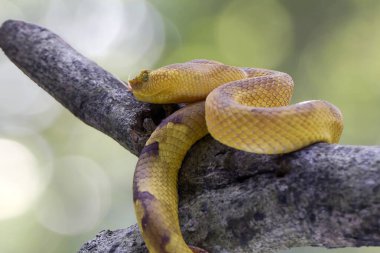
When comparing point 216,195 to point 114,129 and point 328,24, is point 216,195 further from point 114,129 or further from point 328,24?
point 328,24

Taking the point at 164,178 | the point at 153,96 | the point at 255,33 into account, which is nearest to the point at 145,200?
the point at 164,178

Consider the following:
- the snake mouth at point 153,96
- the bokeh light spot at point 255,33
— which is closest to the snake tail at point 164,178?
the snake mouth at point 153,96

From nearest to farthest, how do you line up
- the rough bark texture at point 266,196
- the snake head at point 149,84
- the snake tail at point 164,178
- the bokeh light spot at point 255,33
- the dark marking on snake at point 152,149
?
the rough bark texture at point 266,196
the snake tail at point 164,178
the dark marking on snake at point 152,149
the snake head at point 149,84
the bokeh light spot at point 255,33

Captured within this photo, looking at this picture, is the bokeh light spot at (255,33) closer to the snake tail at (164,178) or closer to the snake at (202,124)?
the snake at (202,124)

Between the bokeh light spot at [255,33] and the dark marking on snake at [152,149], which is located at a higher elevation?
the dark marking on snake at [152,149]

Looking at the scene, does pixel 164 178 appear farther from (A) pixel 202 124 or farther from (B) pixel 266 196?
(B) pixel 266 196

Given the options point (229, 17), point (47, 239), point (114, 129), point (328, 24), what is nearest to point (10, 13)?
point (229, 17)

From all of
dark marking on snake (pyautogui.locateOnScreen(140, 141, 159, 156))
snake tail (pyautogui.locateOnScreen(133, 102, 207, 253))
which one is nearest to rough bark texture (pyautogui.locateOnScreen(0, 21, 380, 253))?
snake tail (pyautogui.locateOnScreen(133, 102, 207, 253))
